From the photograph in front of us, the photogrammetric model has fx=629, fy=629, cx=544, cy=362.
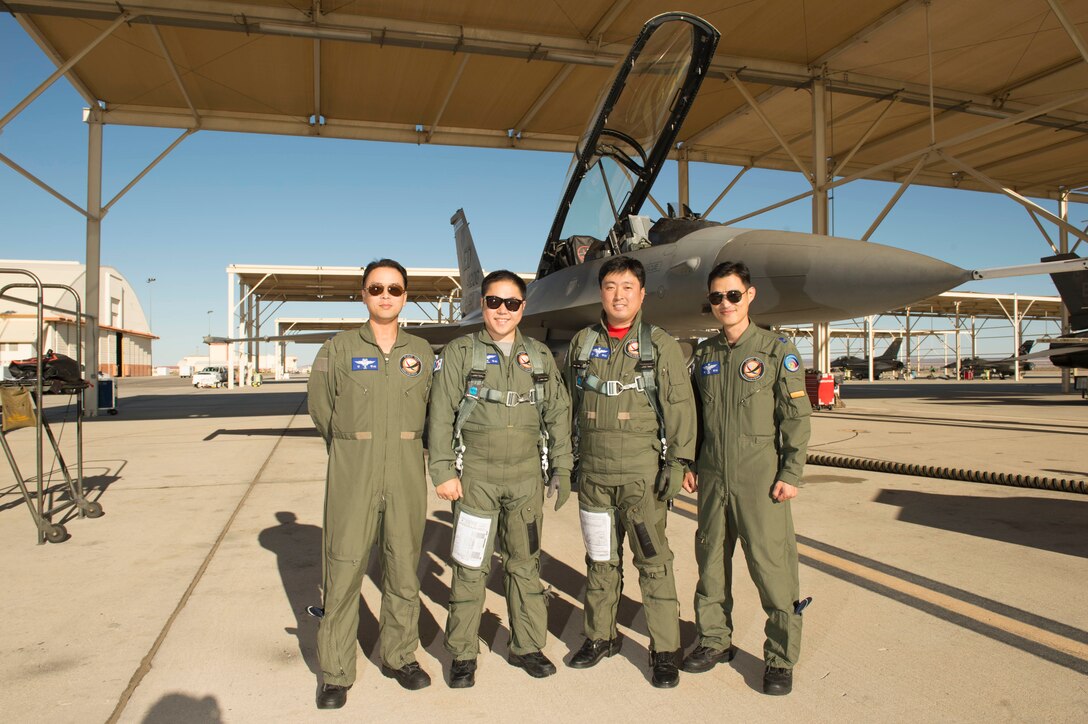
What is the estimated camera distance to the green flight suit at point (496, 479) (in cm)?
260

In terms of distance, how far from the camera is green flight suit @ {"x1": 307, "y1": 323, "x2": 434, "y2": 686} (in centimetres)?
255

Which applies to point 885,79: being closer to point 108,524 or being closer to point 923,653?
point 923,653

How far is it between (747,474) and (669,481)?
1.08 ft

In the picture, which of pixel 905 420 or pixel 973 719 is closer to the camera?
pixel 973 719

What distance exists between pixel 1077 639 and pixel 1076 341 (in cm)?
1770

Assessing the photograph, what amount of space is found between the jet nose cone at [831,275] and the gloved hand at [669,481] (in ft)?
10.5

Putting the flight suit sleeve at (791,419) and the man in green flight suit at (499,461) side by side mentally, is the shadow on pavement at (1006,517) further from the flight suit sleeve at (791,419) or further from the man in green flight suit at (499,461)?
the man in green flight suit at (499,461)

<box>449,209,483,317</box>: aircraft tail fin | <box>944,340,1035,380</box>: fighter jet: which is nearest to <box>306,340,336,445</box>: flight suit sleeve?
<box>449,209,483,317</box>: aircraft tail fin

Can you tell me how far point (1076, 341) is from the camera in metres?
16.1

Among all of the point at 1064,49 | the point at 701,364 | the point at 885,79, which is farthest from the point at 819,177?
the point at 701,364

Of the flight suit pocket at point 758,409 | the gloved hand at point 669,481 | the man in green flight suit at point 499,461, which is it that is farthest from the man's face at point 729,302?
the man in green flight suit at point 499,461

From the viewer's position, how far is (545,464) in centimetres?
279

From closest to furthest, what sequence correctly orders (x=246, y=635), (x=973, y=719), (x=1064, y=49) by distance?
(x=973, y=719) < (x=246, y=635) < (x=1064, y=49)

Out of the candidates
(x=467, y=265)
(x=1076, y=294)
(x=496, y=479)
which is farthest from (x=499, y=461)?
(x=1076, y=294)
